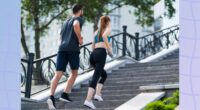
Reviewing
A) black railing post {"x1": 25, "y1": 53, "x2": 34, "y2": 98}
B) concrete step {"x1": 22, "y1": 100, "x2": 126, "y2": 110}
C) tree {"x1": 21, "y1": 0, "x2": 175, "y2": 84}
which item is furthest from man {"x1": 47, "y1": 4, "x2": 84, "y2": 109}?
tree {"x1": 21, "y1": 0, "x2": 175, "y2": 84}

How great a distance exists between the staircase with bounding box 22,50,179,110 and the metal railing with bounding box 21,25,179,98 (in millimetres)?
1061

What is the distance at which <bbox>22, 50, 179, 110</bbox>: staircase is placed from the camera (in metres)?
11.4

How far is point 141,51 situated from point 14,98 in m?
14.4

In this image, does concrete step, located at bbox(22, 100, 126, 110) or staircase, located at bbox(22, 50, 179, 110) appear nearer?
concrete step, located at bbox(22, 100, 126, 110)

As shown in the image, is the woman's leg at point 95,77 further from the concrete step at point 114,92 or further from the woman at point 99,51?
the concrete step at point 114,92

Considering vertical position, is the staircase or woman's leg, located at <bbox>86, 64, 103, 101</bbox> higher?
woman's leg, located at <bbox>86, 64, 103, 101</bbox>

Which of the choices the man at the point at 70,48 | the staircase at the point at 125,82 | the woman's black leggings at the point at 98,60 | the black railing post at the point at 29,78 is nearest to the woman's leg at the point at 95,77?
the woman's black leggings at the point at 98,60

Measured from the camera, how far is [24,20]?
25.7 meters

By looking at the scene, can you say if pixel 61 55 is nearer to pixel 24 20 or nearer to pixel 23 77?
pixel 23 77

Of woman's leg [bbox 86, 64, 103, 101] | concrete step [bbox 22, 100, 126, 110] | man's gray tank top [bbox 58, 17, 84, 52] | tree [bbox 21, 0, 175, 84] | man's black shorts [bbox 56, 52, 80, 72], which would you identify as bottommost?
A: concrete step [bbox 22, 100, 126, 110]

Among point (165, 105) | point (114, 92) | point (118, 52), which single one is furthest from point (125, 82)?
point (118, 52)

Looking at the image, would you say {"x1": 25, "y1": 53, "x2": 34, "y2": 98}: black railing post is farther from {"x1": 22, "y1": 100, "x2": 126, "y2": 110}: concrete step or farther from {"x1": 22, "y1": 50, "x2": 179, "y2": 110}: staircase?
{"x1": 22, "y1": 100, "x2": 126, "y2": 110}: concrete step

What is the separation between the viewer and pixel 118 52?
18.7m

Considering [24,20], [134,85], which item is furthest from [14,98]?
[24,20]
